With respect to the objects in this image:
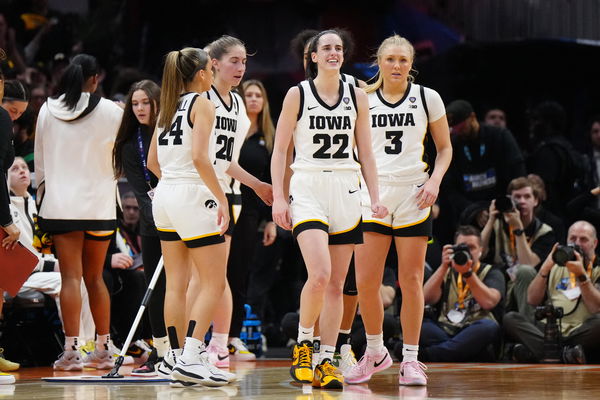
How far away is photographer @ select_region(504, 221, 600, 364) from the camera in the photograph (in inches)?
294

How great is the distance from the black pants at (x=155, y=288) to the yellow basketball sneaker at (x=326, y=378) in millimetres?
1165

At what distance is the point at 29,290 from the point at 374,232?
292 centimetres

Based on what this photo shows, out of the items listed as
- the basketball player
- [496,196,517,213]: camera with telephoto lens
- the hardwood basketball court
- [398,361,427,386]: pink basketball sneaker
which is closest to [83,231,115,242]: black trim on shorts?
the hardwood basketball court

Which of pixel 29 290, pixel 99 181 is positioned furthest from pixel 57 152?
pixel 29 290

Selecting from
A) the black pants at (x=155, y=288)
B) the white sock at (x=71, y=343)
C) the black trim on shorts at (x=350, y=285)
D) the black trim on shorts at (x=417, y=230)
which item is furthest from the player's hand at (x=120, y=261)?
the black trim on shorts at (x=417, y=230)

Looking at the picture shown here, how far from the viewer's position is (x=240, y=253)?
287 inches

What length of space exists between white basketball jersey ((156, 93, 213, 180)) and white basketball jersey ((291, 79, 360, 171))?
0.54m

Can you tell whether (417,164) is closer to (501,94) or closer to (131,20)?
(501,94)

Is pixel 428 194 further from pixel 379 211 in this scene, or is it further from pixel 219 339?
pixel 219 339

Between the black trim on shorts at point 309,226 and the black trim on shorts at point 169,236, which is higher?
the black trim on shorts at point 309,226

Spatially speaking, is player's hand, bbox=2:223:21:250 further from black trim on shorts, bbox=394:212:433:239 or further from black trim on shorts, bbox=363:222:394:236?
black trim on shorts, bbox=394:212:433:239

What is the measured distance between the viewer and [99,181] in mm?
6691

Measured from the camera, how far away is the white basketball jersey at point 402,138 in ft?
18.3

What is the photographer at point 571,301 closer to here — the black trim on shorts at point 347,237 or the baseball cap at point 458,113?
the baseball cap at point 458,113
